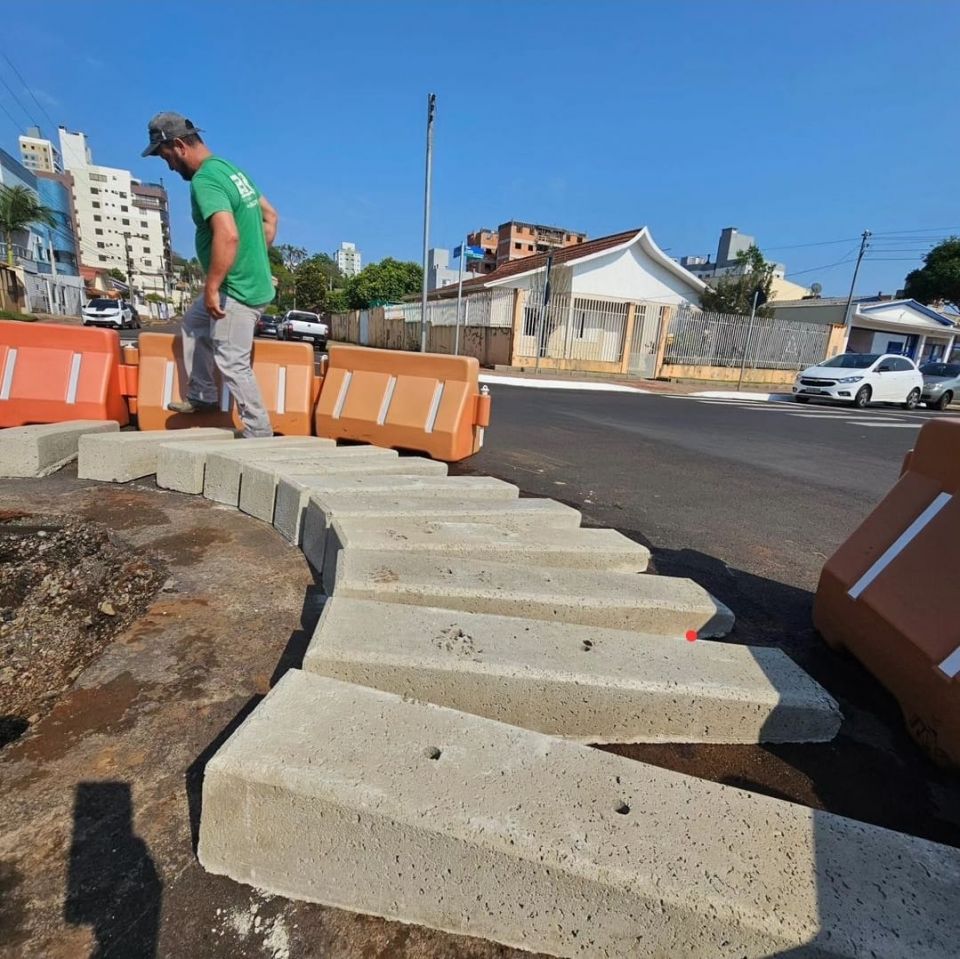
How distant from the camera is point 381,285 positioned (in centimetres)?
5397

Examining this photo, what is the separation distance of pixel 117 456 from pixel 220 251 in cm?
160

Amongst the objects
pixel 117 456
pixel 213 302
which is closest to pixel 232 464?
pixel 117 456

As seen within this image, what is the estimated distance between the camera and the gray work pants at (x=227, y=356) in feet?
13.7

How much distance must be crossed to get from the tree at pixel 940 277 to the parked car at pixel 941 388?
33.6 metres

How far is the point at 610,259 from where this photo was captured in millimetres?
26688

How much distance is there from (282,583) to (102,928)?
1595mm

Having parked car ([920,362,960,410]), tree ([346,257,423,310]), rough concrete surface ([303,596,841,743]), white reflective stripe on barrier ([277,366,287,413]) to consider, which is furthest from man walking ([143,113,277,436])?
tree ([346,257,423,310])

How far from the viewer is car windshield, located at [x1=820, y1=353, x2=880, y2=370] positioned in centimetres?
1798

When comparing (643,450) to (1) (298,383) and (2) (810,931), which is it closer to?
(1) (298,383)

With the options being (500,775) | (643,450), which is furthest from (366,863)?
(643,450)

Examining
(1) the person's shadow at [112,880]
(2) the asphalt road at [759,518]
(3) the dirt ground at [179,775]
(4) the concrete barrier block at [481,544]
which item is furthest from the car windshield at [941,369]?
(1) the person's shadow at [112,880]

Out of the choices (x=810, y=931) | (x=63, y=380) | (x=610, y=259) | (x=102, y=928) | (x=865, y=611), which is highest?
(x=610, y=259)

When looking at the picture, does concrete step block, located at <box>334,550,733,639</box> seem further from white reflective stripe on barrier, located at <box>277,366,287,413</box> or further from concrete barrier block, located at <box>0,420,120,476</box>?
white reflective stripe on barrier, located at <box>277,366,287,413</box>

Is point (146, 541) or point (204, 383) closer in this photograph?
point (146, 541)
